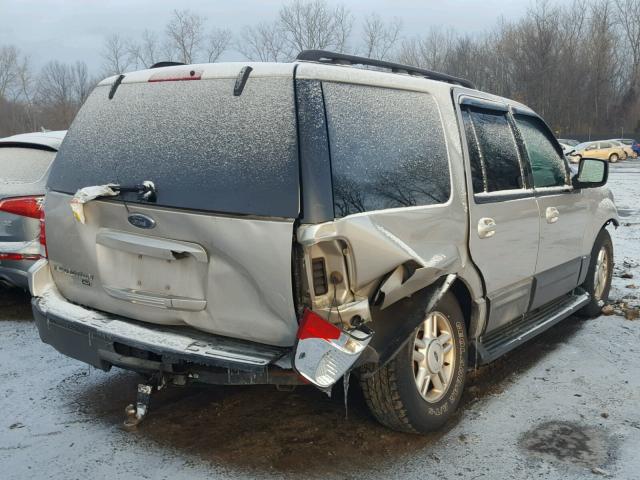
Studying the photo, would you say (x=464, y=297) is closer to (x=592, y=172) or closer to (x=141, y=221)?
(x=141, y=221)

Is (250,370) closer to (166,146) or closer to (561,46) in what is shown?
(166,146)

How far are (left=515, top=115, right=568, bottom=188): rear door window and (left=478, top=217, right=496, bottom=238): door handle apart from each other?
82 cm

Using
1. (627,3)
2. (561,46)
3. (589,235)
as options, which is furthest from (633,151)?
(589,235)

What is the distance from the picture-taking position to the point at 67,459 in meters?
3.18

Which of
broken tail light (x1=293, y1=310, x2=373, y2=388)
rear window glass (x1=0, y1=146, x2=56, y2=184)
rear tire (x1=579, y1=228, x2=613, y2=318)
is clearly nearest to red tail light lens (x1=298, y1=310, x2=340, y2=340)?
broken tail light (x1=293, y1=310, x2=373, y2=388)

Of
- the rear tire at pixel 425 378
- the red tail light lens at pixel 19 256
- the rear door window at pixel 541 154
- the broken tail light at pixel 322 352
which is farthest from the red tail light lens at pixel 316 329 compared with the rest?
the red tail light lens at pixel 19 256

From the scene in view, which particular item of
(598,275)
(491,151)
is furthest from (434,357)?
(598,275)

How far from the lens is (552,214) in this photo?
15.1ft

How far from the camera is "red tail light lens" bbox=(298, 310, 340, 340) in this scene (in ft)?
8.89

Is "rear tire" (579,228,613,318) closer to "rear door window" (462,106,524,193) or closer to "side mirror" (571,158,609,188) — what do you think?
"side mirror" (571,158,609,188)

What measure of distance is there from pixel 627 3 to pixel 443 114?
76979 mm

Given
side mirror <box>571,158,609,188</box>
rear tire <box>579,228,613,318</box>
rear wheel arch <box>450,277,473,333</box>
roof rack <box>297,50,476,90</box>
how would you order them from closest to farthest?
roof rack <box>297,50,476,90</box>
rear wheel arch <box>450,277,473,333</box>
side mirror <box>571,158,609,188</box>
rear tire <box>579,228,613,318</box>

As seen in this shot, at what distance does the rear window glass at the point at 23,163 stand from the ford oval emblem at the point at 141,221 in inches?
122

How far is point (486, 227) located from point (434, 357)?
2.89 ft
